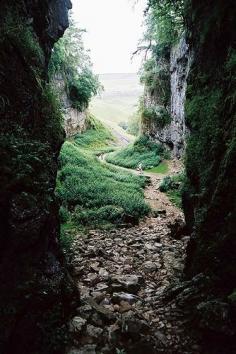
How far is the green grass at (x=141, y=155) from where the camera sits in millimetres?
23453

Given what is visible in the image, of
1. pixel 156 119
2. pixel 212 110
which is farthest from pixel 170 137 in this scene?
pixel 212 110

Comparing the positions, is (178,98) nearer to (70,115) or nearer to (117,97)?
(70,115)

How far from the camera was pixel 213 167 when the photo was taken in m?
5.91

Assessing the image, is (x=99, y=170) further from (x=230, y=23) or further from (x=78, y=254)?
(x=230, y=23)

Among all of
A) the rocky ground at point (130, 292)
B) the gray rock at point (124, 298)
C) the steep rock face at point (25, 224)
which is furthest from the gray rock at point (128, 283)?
the steep rock face at point (25, 224)

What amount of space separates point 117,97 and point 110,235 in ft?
399

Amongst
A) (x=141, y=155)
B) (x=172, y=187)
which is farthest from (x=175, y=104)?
(x=172, y=187)

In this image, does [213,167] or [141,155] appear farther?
[141,155]

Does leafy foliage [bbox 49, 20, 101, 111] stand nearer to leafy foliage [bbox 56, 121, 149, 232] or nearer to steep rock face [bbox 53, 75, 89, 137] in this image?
steep rock face [bbox 53, 75, 89, 137]

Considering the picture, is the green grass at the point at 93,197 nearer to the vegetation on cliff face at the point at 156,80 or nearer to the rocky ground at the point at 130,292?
the rocky ground at the point at 130,292

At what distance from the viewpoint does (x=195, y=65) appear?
28.5ft

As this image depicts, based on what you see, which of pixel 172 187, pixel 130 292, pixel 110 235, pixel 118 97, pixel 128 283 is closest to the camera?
pixel 130 292

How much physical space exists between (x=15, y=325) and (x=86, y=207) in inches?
330

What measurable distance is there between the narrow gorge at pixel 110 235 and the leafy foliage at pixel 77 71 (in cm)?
1727
